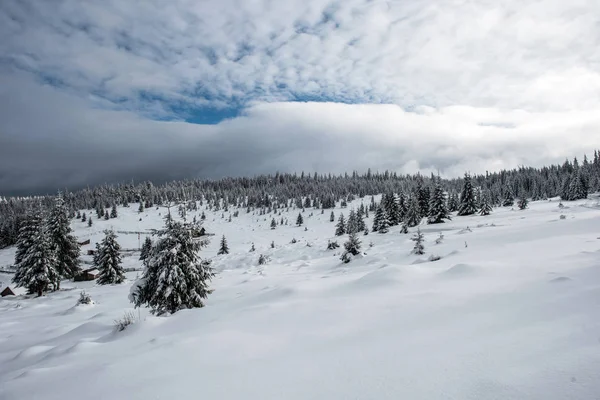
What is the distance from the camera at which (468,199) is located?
5119cm

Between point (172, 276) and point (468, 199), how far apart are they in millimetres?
52701

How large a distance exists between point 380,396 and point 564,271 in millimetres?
7542

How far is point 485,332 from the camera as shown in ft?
16.3

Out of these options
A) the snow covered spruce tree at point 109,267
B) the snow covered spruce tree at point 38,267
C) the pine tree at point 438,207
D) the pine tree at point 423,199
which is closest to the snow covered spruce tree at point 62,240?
the snow covered spruce tree at point 109,267

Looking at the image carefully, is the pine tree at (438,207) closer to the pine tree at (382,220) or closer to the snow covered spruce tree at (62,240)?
the pine tree at (382,220)

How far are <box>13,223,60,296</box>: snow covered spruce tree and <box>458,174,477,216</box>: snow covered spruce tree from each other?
59.8 metres

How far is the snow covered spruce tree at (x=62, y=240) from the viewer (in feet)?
120

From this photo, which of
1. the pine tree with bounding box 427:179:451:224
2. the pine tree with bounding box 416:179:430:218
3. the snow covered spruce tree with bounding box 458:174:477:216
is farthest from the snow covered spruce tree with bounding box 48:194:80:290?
the snow covered spruce tree with bounding box 458:174:477:216

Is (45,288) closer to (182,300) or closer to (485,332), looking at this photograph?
(182,300)

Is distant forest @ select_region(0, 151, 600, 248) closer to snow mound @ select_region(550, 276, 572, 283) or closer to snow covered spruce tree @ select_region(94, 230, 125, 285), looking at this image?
snow covered spruce tree @ select_region(94, 230, 125, 285)

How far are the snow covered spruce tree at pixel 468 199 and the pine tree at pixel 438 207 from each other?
8053 millimetres

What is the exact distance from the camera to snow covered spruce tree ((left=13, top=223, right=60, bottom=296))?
30.5 m

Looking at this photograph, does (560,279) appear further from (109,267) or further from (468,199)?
(468,199)

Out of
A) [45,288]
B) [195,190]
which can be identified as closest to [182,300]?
[45,288]
